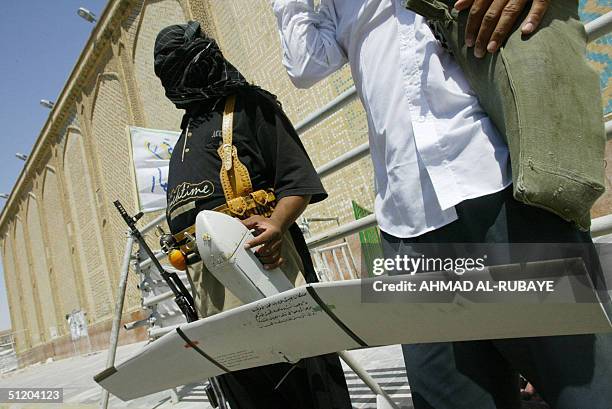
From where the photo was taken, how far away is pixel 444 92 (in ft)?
2.70

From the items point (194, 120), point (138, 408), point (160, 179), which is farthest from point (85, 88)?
point (194, 120)

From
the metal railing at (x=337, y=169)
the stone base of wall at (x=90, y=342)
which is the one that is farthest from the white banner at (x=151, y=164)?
the stone base of wall at (x=90, y=342)

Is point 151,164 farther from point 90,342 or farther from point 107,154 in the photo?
point 90,342

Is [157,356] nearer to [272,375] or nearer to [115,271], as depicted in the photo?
[272,375]

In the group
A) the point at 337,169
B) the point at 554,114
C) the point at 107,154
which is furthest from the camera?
the point at 107,154

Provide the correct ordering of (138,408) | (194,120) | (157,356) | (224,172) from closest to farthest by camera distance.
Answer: (157,356), (224,172), (194,120), (138,408)

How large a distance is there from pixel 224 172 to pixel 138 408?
81.6 inches

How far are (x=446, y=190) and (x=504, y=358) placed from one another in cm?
32

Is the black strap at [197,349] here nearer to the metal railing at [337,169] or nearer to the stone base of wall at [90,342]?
the metal railing at [337,169]

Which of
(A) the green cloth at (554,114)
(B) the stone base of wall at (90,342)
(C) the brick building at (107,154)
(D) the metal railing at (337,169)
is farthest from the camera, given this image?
(B) the stone base of wall at (90,342)

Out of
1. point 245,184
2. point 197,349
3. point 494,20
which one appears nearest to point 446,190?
point 494,20

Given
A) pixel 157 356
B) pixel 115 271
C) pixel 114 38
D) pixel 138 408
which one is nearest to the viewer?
pixel 157 356

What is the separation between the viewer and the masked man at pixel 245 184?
4.40ft

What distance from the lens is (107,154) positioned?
42.7ft
